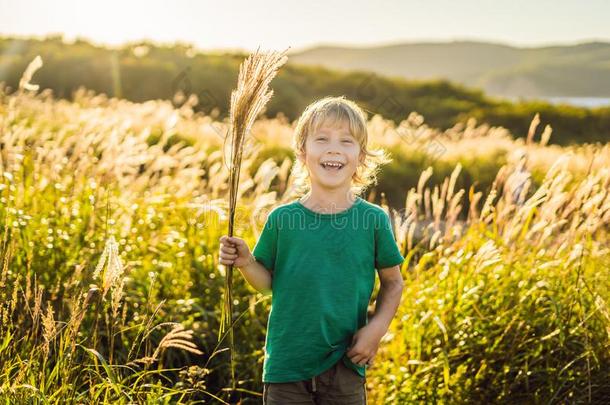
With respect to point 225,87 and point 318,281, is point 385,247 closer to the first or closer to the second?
point 318,281

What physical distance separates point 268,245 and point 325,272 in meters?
0.27

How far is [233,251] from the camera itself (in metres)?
2.48

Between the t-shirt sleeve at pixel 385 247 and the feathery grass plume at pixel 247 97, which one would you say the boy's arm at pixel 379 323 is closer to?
the t-shirt sleeve at pixel 385 247

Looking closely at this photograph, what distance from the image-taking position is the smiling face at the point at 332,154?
2.62 m

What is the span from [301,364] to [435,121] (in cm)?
2438

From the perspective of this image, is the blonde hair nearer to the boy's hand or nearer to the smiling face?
the smiling face

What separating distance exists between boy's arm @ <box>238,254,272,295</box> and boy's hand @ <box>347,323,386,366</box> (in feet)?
1.32

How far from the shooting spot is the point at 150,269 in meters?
4.27

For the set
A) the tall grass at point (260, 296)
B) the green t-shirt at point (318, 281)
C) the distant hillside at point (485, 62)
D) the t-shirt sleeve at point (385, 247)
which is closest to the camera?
the green t-shirt at point (318, 281)

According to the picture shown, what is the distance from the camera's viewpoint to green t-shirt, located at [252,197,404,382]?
2.58 m

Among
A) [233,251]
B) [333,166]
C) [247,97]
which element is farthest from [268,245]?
[247,97]

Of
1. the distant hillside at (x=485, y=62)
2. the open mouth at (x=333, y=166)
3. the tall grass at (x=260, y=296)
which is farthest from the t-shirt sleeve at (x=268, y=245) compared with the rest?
the distant hillside at (x=485, y=62)

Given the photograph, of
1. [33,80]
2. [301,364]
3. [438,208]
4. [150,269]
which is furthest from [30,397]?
[33,80]

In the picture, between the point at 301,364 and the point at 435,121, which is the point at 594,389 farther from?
the point at 435,121
